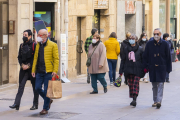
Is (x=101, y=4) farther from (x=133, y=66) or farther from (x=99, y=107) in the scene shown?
(x=99, y=107)

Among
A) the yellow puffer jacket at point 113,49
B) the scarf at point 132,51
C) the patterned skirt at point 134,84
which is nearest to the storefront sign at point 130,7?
the yellow puffer jacket at point 113,49

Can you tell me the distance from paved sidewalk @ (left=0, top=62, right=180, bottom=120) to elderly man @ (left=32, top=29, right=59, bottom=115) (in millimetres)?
609

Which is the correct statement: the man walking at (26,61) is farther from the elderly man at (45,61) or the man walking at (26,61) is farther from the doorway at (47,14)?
the doorway at (47,14)

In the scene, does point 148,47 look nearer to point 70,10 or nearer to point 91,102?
point 91,102

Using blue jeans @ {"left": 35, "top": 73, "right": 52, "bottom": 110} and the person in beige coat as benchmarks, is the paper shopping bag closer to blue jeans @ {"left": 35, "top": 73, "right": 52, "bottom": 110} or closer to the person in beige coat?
blue jeans @ {"left": 35, "top": 73, "right": 52, "bottom": 110}

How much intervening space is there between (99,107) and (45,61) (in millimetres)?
1850

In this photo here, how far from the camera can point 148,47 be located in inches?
423

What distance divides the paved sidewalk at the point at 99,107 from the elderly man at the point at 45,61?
2.00 ft

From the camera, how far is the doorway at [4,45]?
14164 mm

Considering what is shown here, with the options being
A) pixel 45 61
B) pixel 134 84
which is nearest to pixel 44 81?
pixel 45 61

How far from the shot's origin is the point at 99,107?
1061cm

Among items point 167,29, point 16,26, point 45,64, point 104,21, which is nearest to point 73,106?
point 45,64

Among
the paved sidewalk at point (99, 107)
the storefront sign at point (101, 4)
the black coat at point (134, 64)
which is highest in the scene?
the storefront sign at point (101, 4)

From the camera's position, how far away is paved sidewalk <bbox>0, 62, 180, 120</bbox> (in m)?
9.36
